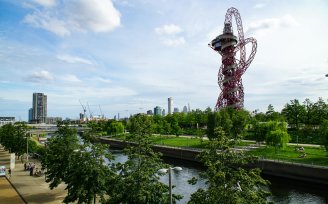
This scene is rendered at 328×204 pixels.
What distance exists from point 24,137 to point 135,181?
56607 mm

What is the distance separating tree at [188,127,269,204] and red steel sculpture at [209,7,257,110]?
116788 mm

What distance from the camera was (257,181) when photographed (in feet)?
58.6

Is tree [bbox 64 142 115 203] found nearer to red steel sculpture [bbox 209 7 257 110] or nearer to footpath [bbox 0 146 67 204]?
footpath [bbox 0 146 67 204]

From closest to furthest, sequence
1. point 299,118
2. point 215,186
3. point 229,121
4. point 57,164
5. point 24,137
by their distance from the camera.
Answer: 1. point 215,186
2. point 57,164
3. point 24,137
4. point 229,121
5. point 299,118

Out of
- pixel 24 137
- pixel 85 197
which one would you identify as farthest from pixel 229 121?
pixel 85 197

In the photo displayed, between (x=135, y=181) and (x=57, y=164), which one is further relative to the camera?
(x=57, y=164)

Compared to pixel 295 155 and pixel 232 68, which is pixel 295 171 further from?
pixel 232 68

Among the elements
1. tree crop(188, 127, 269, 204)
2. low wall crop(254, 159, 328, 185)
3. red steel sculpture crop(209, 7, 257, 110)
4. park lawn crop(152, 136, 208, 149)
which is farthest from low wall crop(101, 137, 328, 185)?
red steel sculpture crop(209, 7, 257, 110)

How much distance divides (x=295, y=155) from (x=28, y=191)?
42.2 metres

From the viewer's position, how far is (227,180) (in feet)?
58.1

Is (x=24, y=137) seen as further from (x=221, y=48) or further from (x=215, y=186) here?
(x=221, y=48)

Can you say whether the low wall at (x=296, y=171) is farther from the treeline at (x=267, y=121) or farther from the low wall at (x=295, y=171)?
the treeline at (x=267, y=121)

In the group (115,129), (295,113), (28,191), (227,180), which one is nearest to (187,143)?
(295,113)

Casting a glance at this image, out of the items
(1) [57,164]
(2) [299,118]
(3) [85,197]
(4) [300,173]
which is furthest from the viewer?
(2) [299,118]
